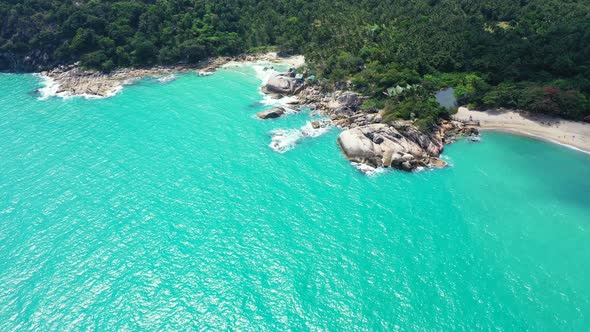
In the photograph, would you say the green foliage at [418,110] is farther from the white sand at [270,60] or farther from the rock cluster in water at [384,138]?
the white sand at [270,60]

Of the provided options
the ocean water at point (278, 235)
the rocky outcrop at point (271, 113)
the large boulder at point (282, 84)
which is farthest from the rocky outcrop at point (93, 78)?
the rocky outcrop at point (271, 113)

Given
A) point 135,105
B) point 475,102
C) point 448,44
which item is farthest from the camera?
point 448,44

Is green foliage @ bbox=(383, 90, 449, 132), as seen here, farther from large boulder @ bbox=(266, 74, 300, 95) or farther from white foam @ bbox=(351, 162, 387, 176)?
large boulder @ bbox=(266, 74, 300, 95)

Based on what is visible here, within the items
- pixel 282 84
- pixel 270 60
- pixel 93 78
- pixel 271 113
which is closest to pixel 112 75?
pixel 93 78

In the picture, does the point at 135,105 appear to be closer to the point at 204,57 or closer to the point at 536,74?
the point at 204,57

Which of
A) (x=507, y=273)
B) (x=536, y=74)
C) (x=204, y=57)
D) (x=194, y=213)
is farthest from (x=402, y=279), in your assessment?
(x=204, y=57)

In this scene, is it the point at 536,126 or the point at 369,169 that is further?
the point at 536,126

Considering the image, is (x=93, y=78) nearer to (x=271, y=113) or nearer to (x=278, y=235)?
(x=271, y=113)
